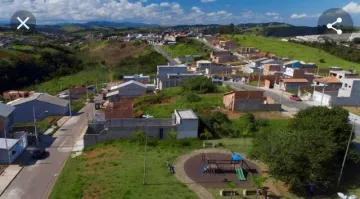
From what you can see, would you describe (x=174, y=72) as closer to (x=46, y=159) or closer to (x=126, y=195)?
(x=46, y=159)

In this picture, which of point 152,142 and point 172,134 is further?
point 172,134

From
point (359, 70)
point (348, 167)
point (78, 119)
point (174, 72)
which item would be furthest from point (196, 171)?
point (359, 70)

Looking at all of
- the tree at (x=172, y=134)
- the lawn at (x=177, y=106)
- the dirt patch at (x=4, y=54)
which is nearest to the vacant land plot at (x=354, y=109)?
the lawn at (x=177, y=106)

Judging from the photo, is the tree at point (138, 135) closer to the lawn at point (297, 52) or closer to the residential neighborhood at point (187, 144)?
the residential neighborhood at point (187, 144)

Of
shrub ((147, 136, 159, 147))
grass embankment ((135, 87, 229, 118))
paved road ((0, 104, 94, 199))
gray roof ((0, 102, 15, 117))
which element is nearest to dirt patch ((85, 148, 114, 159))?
paved road ((0, 104, 94, 199))

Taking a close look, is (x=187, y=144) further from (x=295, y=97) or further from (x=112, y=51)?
(x=112, y=51)

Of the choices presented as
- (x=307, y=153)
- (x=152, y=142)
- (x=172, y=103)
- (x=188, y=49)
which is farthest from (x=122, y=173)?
(x=188, y=49)
